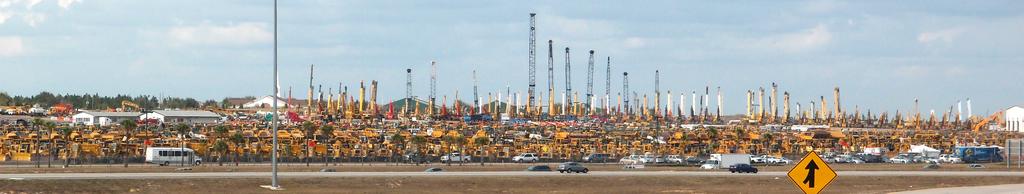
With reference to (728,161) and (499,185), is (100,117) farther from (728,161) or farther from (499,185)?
(499,185)

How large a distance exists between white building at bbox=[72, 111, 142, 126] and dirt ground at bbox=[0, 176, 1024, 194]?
385 ft

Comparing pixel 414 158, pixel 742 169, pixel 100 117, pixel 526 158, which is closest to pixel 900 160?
pixel 526 158

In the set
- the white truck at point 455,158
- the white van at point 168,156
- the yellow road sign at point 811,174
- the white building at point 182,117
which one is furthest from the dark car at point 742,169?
the white building at point 182,117

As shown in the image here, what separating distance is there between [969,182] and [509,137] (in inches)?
3263

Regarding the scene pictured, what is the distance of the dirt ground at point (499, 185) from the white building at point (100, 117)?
4619 inches

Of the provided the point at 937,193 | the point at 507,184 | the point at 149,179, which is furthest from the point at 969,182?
the point at 149,179

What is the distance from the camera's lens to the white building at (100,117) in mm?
189000

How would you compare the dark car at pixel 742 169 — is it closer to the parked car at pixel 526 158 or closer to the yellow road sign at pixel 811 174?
the parked car at pixel 526 158

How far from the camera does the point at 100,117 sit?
190 m

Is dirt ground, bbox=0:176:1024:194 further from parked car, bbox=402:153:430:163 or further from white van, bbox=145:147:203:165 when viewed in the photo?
parked car, bbox=402:153:430:163

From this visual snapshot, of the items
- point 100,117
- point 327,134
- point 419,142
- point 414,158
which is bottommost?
point 414,158

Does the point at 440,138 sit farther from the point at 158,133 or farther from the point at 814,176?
the point at 814,176

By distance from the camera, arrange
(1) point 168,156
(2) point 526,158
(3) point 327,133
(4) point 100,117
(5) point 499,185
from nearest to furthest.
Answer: (5) point 499,185
(1) point 168,156
(2) point 526,158
(3) point 327,133
(4) point 100,117

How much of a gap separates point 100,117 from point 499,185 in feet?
406
